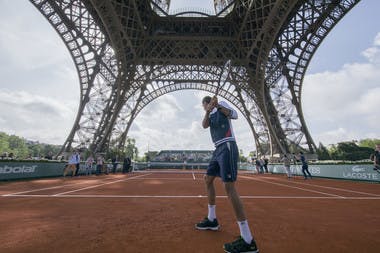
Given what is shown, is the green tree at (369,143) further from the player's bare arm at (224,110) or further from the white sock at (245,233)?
the white sock at (245,233)

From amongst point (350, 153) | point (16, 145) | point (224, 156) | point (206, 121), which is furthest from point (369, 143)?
point (16, 145)

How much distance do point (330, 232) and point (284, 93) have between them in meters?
27.1

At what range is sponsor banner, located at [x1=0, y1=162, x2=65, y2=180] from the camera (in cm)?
1140

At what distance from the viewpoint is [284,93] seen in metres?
27.5

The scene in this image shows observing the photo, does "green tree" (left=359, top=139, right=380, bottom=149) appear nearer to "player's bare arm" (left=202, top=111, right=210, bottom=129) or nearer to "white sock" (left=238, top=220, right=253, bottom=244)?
"player's bare arm" (left=202, top=111, right=210, bottom=129)

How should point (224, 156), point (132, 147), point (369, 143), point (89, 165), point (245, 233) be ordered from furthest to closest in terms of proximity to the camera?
1. point (132, 147)
2. point (369, 143)
3. point (89, 165)
4. point (224, 156)
5. point (245, 233)

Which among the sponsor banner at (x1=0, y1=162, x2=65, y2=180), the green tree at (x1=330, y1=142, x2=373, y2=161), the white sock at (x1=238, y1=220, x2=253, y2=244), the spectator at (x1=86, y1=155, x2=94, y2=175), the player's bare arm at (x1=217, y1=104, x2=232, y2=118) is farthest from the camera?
the green tree at (x1=330, y1=142, x2=373, y2=161)

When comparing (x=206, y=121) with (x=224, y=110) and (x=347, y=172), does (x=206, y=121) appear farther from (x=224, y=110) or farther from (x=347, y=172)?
(x=347, y=172)

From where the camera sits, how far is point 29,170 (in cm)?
1306

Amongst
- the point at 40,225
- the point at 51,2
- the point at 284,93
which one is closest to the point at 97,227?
the point at 40,225

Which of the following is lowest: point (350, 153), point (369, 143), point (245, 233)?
point (245, 233)

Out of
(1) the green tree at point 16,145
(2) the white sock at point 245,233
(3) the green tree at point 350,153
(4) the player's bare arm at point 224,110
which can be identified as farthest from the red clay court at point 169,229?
(1) the green tree at point 16,145

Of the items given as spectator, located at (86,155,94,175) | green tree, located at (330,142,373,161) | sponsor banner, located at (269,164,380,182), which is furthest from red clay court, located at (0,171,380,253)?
green tree, located at (330,142,373,161)

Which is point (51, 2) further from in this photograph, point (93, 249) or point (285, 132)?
point (285, 132)
